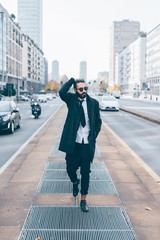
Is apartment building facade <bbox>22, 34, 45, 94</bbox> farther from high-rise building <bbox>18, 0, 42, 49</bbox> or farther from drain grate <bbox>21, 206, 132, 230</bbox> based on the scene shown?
drain grate <bbox>21, 206, 132, 230</bbox>

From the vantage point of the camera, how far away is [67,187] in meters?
5.46

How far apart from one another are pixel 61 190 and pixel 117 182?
117 cm

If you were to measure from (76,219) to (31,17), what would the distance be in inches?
7560

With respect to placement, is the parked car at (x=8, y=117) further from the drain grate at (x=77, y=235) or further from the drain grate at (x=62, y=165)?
the drain grate at (x=77, y=235)

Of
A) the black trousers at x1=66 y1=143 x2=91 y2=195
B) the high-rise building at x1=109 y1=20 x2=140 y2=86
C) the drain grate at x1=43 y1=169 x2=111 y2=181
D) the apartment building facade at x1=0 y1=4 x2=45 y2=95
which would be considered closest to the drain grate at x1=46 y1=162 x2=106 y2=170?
the drain grate at x1=43 y1=169 x2=111 y2=181

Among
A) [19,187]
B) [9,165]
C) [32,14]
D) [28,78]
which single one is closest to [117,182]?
[19,187]

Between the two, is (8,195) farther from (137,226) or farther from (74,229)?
(137,226)

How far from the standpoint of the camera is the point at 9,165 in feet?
23.6

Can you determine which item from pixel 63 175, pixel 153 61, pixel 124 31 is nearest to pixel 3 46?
pixel 153 61

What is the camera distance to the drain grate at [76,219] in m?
3.87

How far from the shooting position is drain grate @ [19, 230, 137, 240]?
3.58m

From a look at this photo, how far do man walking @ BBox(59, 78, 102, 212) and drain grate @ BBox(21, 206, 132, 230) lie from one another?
0.61 feet

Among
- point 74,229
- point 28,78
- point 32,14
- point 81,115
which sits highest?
point 32,14

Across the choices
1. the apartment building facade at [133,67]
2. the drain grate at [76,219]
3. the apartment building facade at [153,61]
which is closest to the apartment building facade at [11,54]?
the apartment building facade at [133,67]
